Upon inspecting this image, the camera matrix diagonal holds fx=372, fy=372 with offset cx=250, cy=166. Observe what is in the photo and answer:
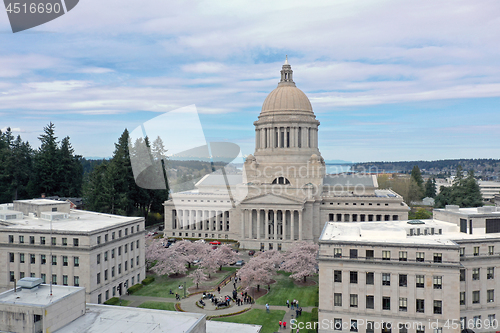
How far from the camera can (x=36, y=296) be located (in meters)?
32.6

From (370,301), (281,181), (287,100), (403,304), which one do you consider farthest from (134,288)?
(287,100)

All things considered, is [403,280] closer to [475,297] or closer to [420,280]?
[420,280]

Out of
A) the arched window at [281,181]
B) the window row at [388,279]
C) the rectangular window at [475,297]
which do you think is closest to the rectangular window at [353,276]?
the window row at [388,279]

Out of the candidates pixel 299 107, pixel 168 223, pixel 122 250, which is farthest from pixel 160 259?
pixel 299 107

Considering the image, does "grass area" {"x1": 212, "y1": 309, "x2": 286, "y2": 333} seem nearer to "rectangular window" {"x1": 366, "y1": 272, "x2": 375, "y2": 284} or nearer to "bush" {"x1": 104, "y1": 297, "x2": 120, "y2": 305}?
"rectangular window" {"x1": 366, "y1": 272, "x2": 375, "y2": 284}

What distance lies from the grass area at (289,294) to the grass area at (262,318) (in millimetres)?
3703

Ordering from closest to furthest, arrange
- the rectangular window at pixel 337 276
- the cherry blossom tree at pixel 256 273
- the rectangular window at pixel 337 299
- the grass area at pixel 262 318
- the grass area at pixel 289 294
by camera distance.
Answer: the rectangular window at pixel 337 299 → the rectangular window at pixel 337 276 → the grass area at pixel 262 318 → the grass area at pixel 289 294 → the cherry blossom tree at pixel 256 273

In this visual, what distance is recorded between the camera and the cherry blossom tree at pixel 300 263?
204ft

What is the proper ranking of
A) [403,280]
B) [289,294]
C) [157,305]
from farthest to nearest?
[289,294], [157,305], [403,280]

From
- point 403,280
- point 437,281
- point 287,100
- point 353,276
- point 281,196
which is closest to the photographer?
point 437,281

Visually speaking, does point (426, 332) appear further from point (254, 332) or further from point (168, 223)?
point (168, 223)

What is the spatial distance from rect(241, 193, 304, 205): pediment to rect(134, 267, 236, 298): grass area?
2359 cm

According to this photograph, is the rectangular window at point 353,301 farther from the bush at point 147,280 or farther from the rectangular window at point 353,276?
the bush at point 147,280

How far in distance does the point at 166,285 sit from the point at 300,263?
2311 cm
